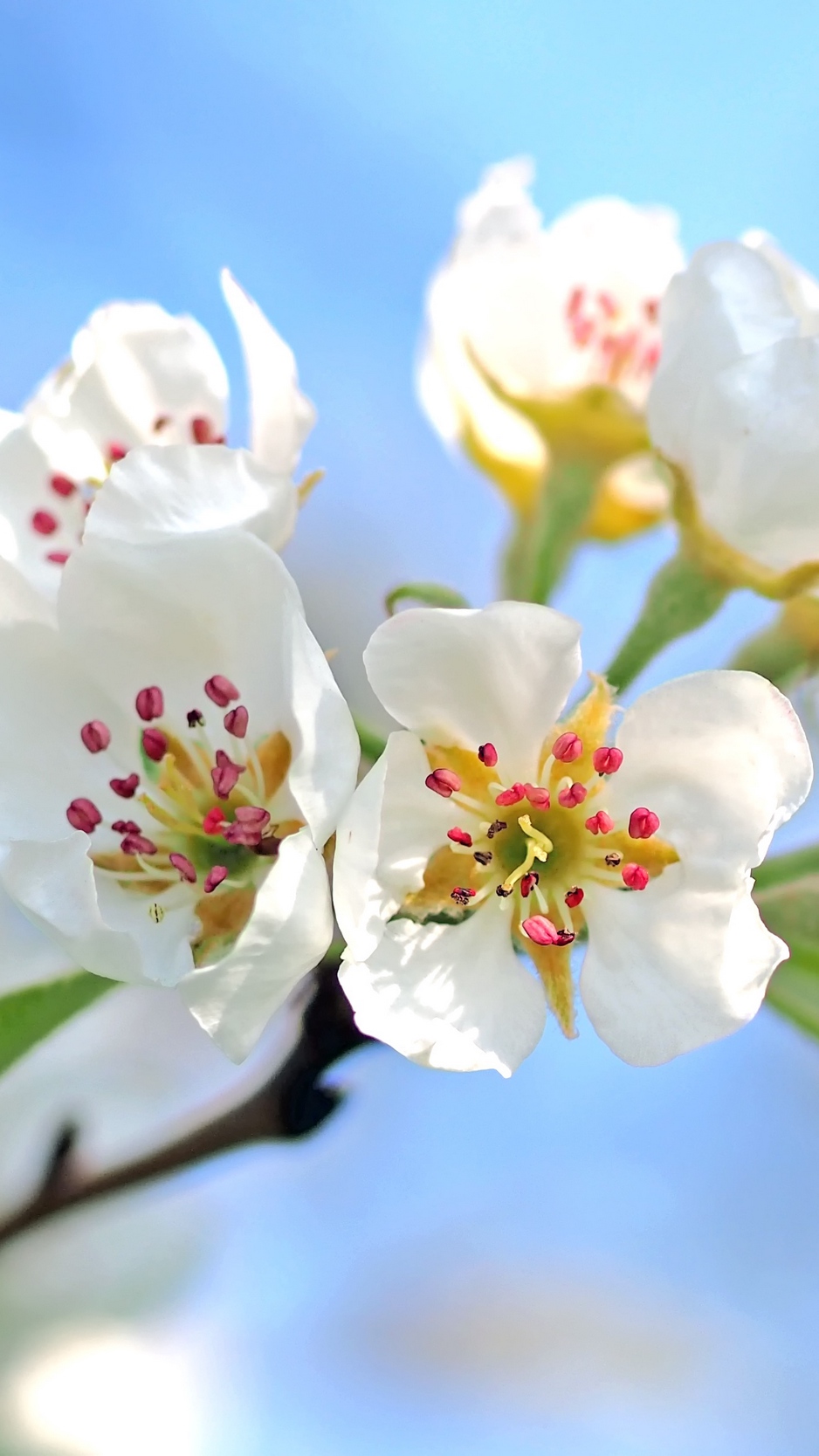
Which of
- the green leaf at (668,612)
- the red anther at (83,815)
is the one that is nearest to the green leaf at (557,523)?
the green leaf at (668,612)

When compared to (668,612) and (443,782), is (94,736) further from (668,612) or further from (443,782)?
(668,612)

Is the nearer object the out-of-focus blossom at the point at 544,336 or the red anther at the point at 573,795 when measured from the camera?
the red anther at the point at 573,795

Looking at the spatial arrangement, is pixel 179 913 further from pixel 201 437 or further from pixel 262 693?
pixel 201 437

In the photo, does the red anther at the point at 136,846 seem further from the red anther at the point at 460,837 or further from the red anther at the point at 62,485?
the red anther at the point at 62,485

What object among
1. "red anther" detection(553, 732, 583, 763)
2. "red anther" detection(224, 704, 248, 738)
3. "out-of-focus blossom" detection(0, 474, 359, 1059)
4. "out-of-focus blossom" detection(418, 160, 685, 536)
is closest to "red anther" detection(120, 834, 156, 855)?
"out-of-focus blossom" detection(0, 474, 359, 1059)

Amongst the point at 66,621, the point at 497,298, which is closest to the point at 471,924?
the point at 66,621
